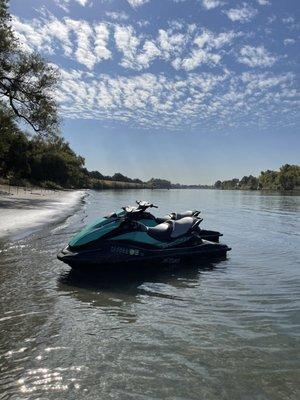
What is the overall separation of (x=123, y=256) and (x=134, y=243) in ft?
1.34

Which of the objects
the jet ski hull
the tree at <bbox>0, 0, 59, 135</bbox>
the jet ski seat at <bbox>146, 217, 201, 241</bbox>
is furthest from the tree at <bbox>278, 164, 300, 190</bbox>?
the jet ski hull

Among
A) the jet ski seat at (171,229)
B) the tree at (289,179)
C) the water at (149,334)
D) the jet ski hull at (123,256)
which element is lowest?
the water at (149,334)

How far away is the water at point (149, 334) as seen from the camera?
4293 millimetres

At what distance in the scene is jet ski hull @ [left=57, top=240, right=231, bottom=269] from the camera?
8961mm

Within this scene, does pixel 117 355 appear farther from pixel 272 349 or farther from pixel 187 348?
pixel 272 349

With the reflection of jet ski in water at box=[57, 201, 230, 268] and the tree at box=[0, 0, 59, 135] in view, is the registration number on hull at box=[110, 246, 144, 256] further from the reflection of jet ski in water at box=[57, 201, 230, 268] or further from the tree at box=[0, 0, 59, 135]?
the tree at box=[0, 0, 59, 135]

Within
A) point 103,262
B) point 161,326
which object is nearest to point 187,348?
point 161,326

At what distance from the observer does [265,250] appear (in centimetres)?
1391

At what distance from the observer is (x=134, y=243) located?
31.7ft

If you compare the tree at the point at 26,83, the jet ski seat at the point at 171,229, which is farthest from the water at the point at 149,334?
the tree at the point at 26,83

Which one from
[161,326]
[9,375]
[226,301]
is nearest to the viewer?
[9,375]

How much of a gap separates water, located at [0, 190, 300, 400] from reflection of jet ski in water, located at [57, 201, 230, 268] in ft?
1.44

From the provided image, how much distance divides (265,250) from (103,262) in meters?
6.76

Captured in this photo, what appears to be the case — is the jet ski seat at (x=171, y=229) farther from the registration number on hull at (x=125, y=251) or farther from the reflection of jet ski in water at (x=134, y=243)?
the registration number on hull at (x=125, y=251)
